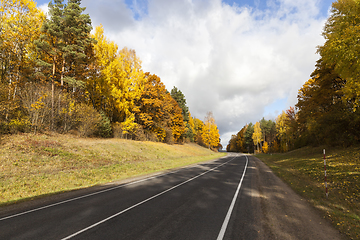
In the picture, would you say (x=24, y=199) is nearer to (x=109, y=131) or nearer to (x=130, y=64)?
(x=109, y=131)

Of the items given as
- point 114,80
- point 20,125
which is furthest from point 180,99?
point 20,125

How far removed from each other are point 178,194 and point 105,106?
74.5ft

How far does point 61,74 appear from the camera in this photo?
20000 mm

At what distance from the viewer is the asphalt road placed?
14.3ft

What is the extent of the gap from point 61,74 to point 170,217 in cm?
2212

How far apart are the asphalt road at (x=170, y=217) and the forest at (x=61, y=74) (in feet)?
41.6

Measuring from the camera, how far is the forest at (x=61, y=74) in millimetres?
16078

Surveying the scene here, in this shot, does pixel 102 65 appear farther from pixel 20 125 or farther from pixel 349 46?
pixel 349 46

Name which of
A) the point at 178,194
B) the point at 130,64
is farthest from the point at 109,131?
the point at 178,194

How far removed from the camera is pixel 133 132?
2811cm

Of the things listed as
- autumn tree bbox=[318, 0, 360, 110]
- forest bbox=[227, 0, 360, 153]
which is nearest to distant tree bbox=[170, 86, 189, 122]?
forest bbox=[227, 0, 360, 153]

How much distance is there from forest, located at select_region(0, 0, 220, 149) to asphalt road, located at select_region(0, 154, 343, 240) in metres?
12.7

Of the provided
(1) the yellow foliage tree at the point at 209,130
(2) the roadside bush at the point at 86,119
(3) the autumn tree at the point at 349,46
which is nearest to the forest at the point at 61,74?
(2) the roadside bush at the point at 86,119

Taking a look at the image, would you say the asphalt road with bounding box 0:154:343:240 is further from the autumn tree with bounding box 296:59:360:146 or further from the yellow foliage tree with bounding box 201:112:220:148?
the yellow foliage tree with bounding box 201:112:220:148
